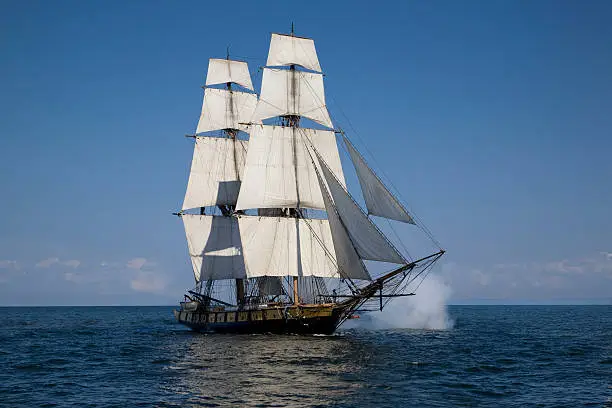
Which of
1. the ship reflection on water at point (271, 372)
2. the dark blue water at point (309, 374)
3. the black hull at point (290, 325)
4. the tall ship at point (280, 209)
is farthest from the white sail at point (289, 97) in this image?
the ship reflection on water at point (271, 372)

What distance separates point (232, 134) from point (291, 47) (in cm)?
2013

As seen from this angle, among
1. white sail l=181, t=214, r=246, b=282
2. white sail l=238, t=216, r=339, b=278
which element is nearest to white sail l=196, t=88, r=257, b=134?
white sail l=181, t=214, r=246, b=282

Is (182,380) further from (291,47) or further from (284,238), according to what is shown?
(291,47)

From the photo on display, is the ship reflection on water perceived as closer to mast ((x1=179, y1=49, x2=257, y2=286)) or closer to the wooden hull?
the wooden hull

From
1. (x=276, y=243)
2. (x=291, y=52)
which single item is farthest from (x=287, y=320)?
(x=291, y=52)

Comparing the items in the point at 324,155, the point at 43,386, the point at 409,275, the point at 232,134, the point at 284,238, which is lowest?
the point at 43,386

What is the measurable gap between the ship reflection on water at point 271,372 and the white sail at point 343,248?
6.28 metres

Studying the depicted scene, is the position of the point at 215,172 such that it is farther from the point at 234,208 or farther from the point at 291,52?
the point at 291,52

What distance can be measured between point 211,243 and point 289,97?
23.9 m

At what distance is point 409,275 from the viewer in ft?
179

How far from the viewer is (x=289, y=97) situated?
224 ft

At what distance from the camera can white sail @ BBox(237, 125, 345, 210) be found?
6538cm

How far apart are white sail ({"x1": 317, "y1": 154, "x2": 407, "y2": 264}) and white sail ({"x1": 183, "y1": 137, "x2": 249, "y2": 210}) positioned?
31.5m

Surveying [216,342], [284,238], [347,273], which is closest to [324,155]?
[284,238]
